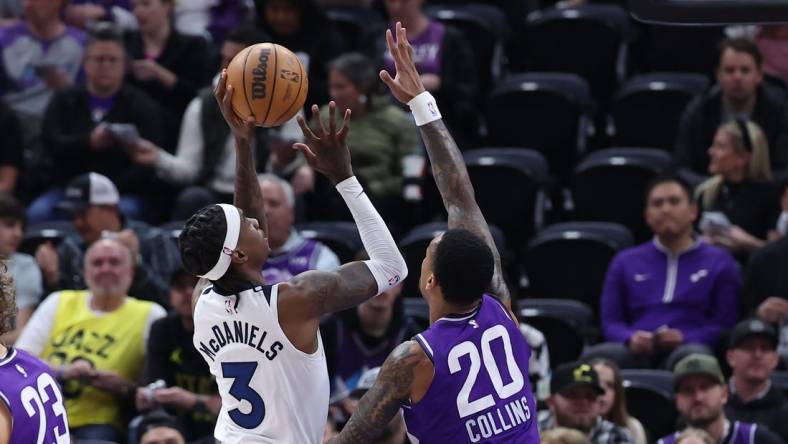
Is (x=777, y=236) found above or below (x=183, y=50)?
below

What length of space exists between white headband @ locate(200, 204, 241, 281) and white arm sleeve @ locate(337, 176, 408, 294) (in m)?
0.53

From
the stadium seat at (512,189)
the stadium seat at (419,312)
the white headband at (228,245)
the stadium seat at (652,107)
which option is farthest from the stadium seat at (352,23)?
the white headband at (228,245)

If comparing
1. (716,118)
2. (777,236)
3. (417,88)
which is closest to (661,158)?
(716,118)

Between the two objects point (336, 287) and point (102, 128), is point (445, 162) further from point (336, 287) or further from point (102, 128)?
point (102, 128)

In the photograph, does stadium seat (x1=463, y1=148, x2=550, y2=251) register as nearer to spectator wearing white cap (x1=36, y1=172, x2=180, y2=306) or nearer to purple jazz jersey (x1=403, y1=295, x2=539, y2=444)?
spectator wearing white cap (x1=36, y1=172, x2=180, y2=306)

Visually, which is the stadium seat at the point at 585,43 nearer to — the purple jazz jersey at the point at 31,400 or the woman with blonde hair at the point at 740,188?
the woman with blonde hair at the point at 740,188

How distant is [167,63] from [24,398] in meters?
7.05

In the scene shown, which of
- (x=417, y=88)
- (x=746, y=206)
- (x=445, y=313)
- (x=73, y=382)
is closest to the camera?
(x=445, y=313)

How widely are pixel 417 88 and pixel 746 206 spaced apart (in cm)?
423

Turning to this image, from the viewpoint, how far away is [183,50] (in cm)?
1265

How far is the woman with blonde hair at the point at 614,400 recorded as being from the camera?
358 inches

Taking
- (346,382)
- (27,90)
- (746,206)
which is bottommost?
(346,382)

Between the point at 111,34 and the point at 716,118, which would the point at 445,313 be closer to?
the point at 716,118

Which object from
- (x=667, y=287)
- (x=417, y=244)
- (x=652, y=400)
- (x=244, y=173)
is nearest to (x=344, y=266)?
(x=244, y=173)
